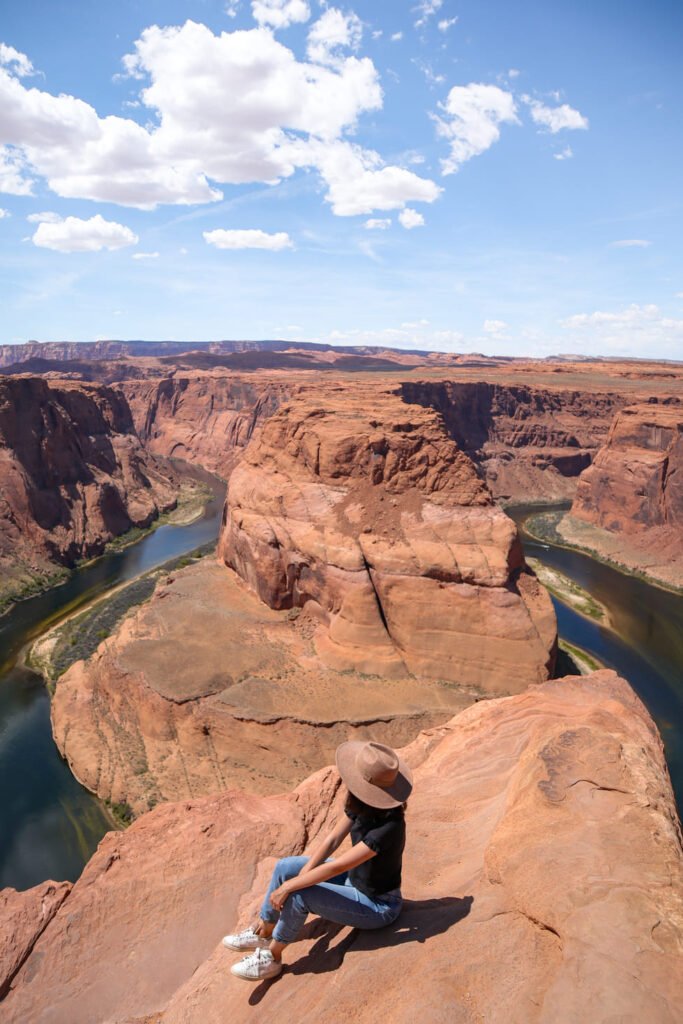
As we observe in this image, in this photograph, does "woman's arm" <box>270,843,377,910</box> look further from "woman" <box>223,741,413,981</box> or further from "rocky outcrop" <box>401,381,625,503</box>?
"rocky outcrop" <box>401,381,625,503</box>

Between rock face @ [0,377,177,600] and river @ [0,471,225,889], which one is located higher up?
Result: rock face @ [0,377,177,600]

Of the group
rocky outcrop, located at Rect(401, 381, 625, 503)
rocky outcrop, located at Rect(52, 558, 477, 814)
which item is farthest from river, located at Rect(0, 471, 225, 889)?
rocky outcrop, located at Rect(401, 381, 625, 503)

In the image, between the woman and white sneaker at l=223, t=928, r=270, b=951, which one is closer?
the woman

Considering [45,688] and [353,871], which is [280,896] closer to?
[353,871]

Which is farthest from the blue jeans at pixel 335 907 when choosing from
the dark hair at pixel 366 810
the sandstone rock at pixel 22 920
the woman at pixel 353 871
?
the sandstone rock at pixel 22 920

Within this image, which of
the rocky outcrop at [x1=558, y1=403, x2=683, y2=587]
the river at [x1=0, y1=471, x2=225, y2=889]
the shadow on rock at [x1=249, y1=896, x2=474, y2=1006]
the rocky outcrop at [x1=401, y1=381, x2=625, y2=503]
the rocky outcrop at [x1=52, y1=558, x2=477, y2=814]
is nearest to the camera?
the shadow on rock at [x1=249, y1=896, x2=474, y2=1006]

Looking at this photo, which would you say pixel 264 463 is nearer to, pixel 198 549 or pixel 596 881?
pixel 198 549

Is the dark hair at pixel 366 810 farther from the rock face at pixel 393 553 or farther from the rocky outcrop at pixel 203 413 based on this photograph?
the rocky outcrop at pixel 203 413
